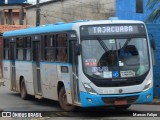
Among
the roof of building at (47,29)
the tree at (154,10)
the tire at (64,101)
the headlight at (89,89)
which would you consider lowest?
the tire at (64,101)

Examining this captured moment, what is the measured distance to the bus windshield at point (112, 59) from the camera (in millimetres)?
13422

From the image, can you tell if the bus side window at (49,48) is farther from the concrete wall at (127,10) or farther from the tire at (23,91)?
the concrete wall at (127,10)

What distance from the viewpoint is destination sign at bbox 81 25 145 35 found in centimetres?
1371

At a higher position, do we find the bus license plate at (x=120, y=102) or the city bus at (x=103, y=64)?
the city bus at (x=103, y=64)

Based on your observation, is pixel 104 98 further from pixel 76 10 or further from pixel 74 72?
pixel 76 10

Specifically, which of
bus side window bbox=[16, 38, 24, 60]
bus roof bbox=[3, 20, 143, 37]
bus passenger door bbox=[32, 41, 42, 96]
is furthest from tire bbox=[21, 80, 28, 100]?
bus roof bbox=[3, 20, 143, 37]

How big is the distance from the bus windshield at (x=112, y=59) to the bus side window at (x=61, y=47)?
1.27 meters

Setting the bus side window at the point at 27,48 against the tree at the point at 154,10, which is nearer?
the bus side window at the point at 27,48

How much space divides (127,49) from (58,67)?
267 cm

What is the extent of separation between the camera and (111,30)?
13.8 m

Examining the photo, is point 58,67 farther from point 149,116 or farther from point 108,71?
point 149,116

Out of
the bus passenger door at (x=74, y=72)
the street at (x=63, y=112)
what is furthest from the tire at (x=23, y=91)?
the bus passenger door at (x=74, y=72)

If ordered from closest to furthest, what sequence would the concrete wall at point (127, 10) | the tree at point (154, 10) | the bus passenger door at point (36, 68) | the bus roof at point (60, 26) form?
the bus roof at point (60, 26) < the bus passenger door at point (36, 68) < the tree at point (154, 10) < the concrete wall at point (127, 10)

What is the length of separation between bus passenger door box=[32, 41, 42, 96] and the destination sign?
3958mm
